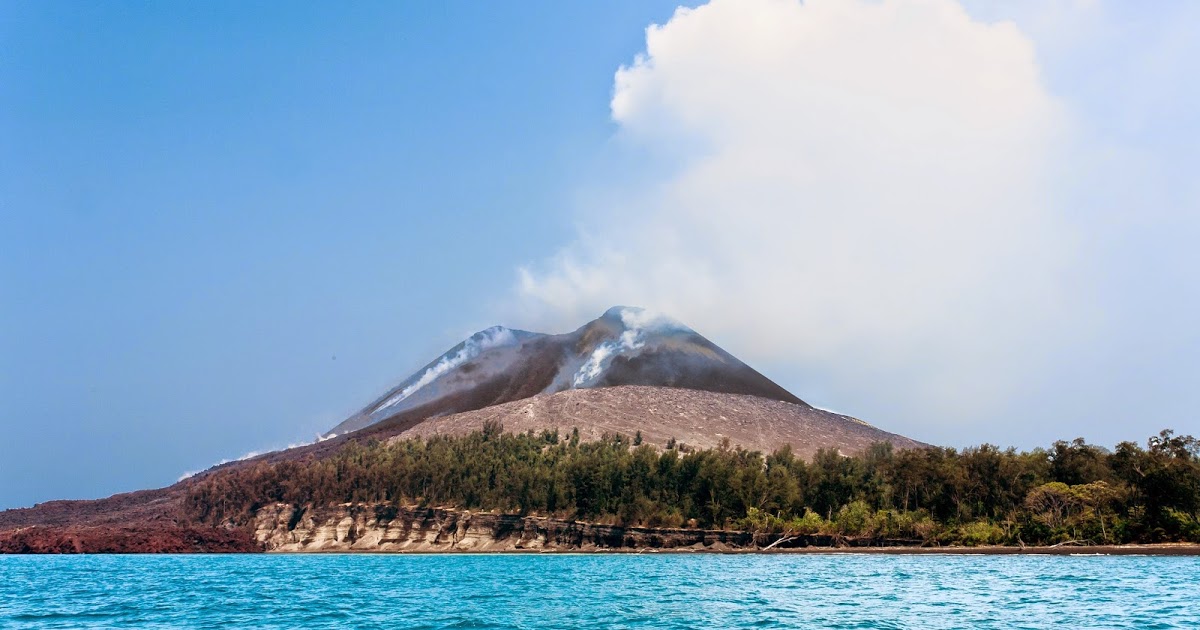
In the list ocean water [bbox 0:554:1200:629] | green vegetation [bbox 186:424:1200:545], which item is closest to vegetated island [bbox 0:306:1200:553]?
green vegetation [bbox 186:424:1200:545]

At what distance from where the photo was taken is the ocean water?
1357 inches

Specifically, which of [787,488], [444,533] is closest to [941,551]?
[787,488]

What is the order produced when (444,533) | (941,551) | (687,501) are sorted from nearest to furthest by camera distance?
1. (941,551)
2. (687,501)
3. (444,533)

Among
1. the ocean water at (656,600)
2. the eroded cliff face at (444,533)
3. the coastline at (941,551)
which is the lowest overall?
the ocean water at (656,600)

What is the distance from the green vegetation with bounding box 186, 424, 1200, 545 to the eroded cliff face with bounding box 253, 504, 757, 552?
2.15 metres

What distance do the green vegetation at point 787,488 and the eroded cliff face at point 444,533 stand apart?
2149mm

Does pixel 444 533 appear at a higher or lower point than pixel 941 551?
higher

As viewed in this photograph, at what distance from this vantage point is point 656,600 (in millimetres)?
44125

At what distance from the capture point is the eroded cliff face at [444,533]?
137500 millimetres

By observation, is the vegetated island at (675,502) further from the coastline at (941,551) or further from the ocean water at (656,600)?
the ocean water at (656,600)

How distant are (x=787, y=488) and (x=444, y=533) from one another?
210 feet

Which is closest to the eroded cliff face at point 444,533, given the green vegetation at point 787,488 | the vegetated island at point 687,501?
the vegetated island at point 687,501

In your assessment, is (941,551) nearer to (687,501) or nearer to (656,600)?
(687,501)

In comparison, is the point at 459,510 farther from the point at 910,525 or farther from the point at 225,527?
the point at 910,525
